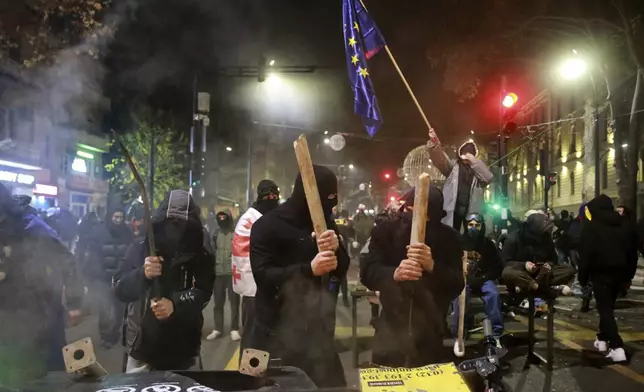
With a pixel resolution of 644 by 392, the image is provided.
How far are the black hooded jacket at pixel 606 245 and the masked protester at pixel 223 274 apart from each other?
14.7ft

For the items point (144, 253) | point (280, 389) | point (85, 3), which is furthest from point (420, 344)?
point (85, 3)

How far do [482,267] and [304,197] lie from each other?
381cm

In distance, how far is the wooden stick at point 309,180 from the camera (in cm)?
253

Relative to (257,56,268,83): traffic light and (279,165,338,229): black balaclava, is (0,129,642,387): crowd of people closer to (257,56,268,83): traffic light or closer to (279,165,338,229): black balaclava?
(279,165,338,229): black balaclava

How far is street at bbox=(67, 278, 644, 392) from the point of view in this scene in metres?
5.38

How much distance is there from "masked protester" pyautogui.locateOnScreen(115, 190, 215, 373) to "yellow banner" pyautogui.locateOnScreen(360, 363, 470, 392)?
1.43 meters

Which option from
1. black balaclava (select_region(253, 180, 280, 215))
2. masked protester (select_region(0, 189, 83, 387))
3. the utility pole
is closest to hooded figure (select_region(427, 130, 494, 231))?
black balaclava (select_region(253, 180, 280, 215))

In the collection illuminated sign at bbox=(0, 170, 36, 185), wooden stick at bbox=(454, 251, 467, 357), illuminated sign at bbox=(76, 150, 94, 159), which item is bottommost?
wooden stick at bbox=(454, 251, 467, 357)

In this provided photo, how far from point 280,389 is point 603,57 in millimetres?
18198

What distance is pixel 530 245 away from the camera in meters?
6.83

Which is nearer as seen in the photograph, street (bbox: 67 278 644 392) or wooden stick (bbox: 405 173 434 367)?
wooden stick (bbox: 405 173 434 367)

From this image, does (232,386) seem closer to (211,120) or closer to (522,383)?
A: (522,383)

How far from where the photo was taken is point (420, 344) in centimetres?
298

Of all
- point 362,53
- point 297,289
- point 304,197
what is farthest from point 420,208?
point 362,53
